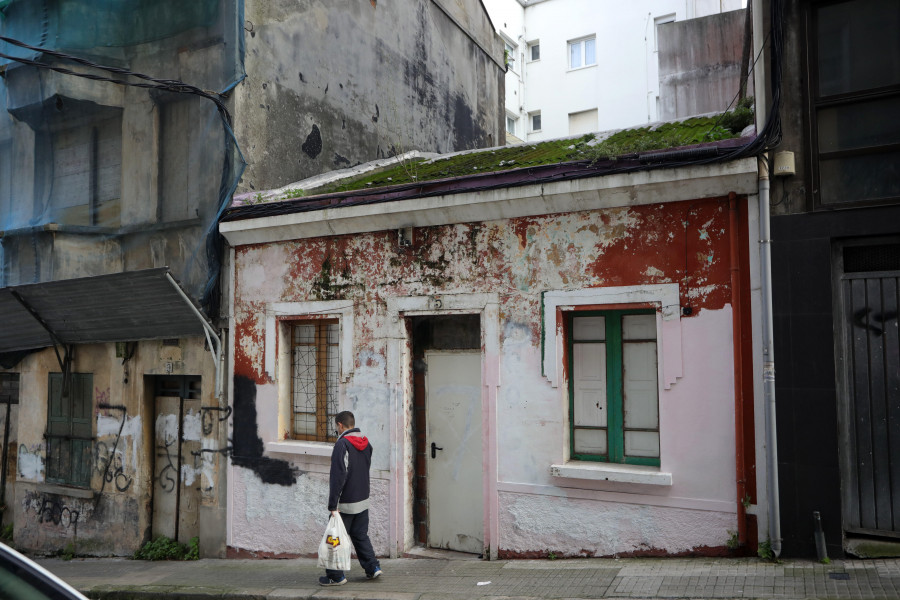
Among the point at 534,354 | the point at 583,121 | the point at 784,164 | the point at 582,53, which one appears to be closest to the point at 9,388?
the point at 534,354

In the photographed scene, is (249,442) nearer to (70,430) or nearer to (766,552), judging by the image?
(70,430)

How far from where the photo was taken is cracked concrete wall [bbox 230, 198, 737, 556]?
6.80 metres

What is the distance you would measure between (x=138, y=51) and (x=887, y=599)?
1106 cm

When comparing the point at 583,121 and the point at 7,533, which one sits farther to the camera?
the point at 583,121

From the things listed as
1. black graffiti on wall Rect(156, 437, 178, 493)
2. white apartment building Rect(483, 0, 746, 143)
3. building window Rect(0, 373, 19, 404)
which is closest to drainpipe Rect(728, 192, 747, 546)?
black graffiti on wall Rect(156, 437, 178, 493)

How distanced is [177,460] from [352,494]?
4.17 m

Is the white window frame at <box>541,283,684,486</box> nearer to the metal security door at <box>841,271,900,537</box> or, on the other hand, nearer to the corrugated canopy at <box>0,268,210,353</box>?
A: the metal security door at <box>841,271,900,537</box>

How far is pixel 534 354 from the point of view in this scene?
7.63m

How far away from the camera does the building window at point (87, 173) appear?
10.8 m

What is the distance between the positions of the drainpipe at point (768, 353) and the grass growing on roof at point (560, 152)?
40.1 inches

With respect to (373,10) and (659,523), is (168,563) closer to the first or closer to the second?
(659,523)

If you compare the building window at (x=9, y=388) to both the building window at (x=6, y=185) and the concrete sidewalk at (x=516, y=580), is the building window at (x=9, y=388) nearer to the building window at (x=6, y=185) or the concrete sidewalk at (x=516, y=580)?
the building window at (x=6, y=185)

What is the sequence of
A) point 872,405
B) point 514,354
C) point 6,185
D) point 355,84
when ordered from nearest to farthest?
point 872,405 < point 514,354 < point 6,185 < point 355,84

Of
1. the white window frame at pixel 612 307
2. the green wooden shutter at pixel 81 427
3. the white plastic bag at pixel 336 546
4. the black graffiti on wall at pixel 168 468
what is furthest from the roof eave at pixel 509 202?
the green wooden shutter at pixel 81 427
